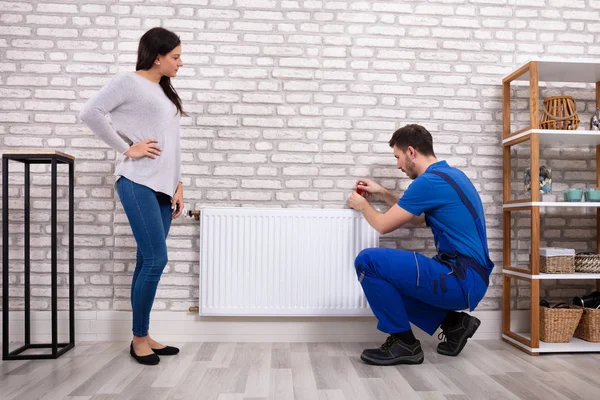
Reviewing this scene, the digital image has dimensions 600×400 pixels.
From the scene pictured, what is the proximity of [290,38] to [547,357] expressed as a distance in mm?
2088

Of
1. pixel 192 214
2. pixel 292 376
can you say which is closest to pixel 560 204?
pixel 292 376

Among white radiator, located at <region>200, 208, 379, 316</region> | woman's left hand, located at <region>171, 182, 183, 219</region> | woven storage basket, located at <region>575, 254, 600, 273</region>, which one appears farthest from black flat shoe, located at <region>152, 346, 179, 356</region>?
woven storage basket, located at <region>575, 254, 600, 273</region>

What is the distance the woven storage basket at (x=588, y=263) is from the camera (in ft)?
8.64

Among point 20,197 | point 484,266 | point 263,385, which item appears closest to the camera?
point 263,385

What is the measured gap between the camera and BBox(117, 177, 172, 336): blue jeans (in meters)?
2.26

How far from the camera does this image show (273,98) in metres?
2.84

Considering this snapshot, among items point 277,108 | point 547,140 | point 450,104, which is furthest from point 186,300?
point 547,140

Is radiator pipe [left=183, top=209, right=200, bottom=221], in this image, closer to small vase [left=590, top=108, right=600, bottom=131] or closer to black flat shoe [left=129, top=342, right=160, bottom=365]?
black flat shoe [left=129, top=342, right=160, bottom=365]

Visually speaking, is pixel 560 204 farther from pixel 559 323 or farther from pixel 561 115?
pixel 559 323

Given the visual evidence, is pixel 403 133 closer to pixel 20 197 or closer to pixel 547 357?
pixel 547 357

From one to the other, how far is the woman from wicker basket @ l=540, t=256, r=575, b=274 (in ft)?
6.19

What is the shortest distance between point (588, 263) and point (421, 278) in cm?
98

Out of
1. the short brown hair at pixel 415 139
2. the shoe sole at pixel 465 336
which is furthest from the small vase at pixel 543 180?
the shoe sole at pixel 465 336

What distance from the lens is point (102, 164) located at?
9.14 ft
